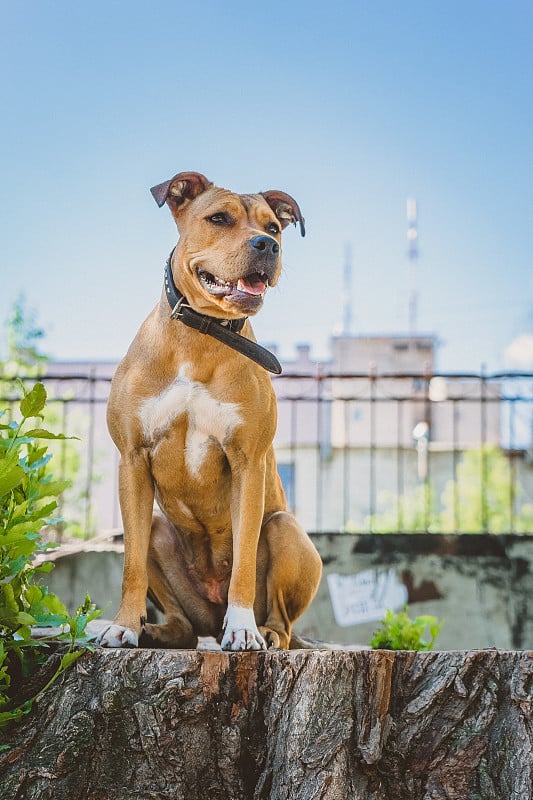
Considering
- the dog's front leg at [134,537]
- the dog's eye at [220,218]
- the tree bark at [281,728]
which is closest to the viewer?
the tree bark at [281,728]

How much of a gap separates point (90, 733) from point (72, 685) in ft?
0.48

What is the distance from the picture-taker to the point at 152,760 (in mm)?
2498

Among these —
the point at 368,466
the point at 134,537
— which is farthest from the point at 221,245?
the point at 368,466

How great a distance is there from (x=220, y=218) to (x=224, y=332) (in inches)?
17.7

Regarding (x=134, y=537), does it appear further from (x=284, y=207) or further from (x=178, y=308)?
(x=284, y=207)

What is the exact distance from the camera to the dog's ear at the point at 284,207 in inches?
142

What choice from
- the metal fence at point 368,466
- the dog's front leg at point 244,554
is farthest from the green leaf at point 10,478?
the metal fence at point 368,466

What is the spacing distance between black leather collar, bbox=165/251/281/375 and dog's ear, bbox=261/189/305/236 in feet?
2.10

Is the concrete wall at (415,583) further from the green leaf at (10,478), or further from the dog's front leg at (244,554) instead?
the green leaf at (10,478)

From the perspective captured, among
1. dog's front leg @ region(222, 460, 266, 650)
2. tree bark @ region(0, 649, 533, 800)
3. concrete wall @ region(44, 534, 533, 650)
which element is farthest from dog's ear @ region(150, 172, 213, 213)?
concrete wall @ region(44, 534, 533, 650)

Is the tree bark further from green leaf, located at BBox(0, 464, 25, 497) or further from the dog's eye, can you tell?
the dog's eye

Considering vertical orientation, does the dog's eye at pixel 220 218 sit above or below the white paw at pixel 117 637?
above

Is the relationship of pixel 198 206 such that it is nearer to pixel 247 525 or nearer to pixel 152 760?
pixel 247 525

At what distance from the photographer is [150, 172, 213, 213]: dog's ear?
335 centimetres
